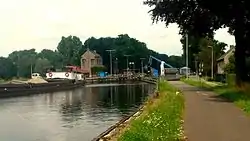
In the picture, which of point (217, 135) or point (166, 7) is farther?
point (166, 7)

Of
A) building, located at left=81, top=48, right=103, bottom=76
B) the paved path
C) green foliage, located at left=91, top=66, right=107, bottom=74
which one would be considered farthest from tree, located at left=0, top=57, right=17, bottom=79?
the paved path

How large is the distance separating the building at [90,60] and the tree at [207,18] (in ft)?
458

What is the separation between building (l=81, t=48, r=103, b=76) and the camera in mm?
183500

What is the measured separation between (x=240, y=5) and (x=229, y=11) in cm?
124

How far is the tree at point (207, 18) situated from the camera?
115 feet

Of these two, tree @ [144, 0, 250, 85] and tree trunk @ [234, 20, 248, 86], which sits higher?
tree @ [144, 0, 250, 85]

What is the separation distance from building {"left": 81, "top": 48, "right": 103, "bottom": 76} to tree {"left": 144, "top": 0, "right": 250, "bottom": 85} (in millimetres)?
139647

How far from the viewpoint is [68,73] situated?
125562 millimetres

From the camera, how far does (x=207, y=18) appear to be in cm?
4156

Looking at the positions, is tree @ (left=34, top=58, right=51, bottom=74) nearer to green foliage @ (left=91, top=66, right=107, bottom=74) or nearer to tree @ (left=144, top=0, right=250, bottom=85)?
green foliage @ (left=91, top=66, right=107, bottom=74)

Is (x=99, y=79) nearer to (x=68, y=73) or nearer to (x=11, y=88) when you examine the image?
(x=68, y=73)

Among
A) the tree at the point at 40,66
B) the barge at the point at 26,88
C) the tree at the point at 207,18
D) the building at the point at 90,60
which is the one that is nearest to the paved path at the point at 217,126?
the tree at the point at 207,18

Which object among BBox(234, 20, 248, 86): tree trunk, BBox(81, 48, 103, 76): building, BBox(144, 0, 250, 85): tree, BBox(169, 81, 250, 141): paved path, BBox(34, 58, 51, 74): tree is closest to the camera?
BBox(169, 81, 250, 141): paved path

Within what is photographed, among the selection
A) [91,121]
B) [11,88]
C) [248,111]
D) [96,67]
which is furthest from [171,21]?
[96,67]
